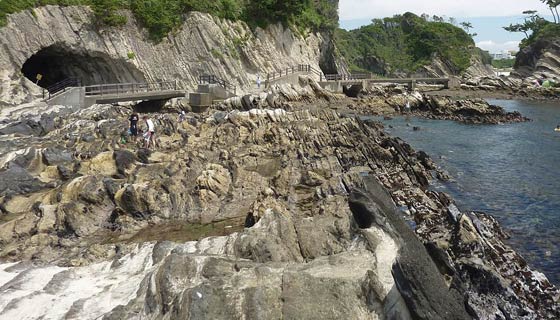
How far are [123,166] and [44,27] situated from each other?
95.2 ft

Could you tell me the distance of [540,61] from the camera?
318 feet

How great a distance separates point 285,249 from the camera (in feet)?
35.8

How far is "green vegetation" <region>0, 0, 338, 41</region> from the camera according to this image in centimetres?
4331

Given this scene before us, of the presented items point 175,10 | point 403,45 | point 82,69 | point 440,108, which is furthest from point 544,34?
point 82,69

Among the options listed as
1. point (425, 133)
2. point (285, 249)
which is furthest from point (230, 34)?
point (285, 249)

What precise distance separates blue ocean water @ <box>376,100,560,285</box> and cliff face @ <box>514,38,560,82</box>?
51684 mm

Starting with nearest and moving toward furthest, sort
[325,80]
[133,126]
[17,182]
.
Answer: [17,182]
[133,126]
[325,80]

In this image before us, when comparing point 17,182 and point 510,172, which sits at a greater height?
point 17,182

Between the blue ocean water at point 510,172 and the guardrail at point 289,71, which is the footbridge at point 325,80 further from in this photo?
the blue ocean water at point 510,172

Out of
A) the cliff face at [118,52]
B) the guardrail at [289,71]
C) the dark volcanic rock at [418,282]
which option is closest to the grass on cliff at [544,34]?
the guardrail at [289,71]

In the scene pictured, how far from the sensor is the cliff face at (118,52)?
3809 cm

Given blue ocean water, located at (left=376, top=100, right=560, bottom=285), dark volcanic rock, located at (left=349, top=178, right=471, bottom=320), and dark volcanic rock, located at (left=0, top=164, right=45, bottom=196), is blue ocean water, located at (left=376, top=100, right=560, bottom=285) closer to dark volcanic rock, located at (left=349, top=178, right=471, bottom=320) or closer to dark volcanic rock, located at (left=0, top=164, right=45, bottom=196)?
dark volcanic rock, located at (left=349, top=178, right=471, bottom=320)

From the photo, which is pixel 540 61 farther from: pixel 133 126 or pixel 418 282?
pixel 418 282

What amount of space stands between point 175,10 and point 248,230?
4617cm
